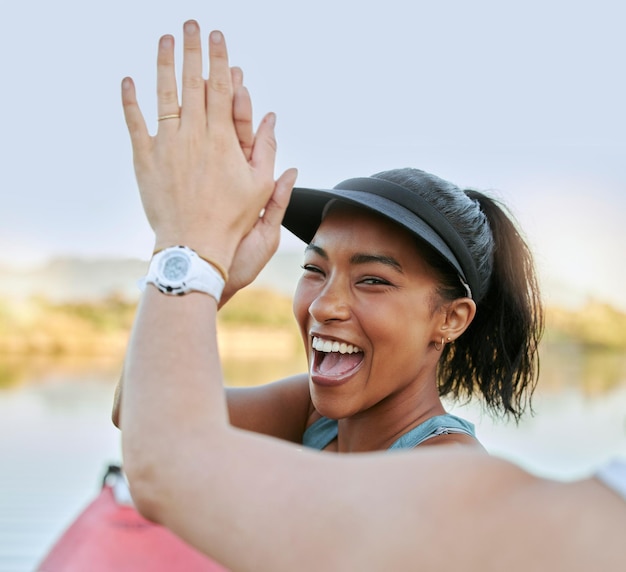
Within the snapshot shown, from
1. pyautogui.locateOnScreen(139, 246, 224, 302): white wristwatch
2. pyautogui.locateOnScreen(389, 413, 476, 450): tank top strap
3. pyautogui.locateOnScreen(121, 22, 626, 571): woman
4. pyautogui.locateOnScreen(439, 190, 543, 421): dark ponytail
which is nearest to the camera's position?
pyautogui.locateOnScreen(121, 22, 626, 571): woman

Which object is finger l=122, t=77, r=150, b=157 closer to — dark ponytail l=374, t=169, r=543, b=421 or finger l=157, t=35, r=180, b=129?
finger l=157, t=35, r=180, b=129

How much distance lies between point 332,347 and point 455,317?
301 mm

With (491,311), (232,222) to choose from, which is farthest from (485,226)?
(232,222)

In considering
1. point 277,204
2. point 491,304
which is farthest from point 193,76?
point 491,304

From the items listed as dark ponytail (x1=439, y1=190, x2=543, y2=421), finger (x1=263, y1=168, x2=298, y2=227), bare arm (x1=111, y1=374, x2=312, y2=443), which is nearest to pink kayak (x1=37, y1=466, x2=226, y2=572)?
finger (x1=263, y1=168, x2=298, y2=227)

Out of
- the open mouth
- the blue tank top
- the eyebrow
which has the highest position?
the eyebrow

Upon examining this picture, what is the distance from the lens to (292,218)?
2.01 metres

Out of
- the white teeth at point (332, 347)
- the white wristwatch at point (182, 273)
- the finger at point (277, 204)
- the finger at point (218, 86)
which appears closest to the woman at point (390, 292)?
the white teeth at point (332, 347)

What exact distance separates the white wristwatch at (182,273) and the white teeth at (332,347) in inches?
35.4

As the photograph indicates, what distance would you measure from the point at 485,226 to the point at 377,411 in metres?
0.51

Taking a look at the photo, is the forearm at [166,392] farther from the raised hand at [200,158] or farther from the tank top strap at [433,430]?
the tank top strap at [433,430]

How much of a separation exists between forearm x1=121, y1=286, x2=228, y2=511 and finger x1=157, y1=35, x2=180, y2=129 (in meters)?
0.24

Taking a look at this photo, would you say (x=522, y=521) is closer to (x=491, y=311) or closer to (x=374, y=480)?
(x=374, y=480)

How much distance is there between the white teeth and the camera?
70.3 inches
